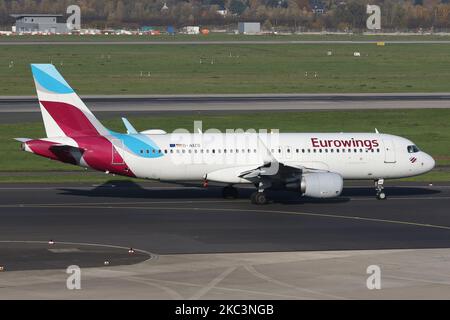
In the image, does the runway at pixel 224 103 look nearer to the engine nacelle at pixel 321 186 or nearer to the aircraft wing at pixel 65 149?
the aircraft wing at pixel 65 149

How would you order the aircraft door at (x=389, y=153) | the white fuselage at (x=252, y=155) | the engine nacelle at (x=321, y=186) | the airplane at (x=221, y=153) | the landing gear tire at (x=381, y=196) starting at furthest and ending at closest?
the landing gear tire at (x=381, y=196)
the aircraft door at (x=389, y=153)
the white fuselage at (x=252, y=155)
the airplane at (x=221, y=153)
the engine nacelle at (x=321, y=186)

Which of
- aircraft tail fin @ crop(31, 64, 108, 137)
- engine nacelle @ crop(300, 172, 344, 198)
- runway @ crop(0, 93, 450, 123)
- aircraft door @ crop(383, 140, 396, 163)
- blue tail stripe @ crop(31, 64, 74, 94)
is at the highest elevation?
blue tail stripe @ crop(31, 64, 74, 94)

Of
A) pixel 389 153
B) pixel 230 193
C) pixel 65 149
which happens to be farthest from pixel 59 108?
pixel 389 153

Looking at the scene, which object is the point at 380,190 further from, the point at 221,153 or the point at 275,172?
the point at 221,153

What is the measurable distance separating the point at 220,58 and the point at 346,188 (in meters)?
106

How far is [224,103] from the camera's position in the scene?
100750 millimetres

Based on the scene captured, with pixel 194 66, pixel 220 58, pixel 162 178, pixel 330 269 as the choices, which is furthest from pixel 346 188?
pixel 220 58

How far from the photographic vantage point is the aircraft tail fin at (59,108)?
55.3 m

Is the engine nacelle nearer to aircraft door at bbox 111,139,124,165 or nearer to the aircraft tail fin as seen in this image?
aircraft door at bbox 111,139,124,165

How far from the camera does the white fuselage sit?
2201 inches

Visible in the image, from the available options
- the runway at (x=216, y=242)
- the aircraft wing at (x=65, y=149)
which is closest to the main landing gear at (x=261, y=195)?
the runway at (x=216, y=242)

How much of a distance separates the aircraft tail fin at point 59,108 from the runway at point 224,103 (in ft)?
105

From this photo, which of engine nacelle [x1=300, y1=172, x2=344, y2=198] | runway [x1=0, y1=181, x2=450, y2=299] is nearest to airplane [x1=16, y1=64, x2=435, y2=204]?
engine nacelle [x1=300, y1=172, x2=344, y2=198]

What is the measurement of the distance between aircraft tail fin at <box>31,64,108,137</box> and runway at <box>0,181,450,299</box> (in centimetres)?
404
